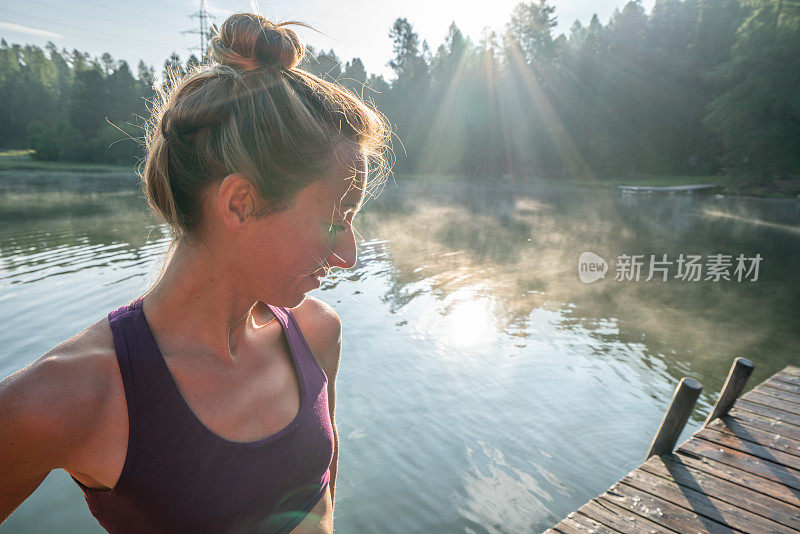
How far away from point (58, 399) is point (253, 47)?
1.03m

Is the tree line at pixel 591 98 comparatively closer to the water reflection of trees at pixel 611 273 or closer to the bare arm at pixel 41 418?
the water reflection of trees at pixel 611 273

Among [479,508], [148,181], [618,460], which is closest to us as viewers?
[148,181]

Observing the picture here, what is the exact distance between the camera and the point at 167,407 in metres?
1.21

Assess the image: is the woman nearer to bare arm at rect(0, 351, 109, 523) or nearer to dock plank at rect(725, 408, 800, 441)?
bare arm at rect(0, 351, 109, 523)

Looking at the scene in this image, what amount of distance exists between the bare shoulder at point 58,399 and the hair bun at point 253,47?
2.79ft

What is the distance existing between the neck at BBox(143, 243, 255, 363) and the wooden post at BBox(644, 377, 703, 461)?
16.7 ft

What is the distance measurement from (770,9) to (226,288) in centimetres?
5322

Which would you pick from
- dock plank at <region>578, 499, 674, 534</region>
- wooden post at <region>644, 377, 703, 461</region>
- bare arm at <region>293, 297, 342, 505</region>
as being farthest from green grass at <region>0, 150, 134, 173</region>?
bare arm at <region>293, 297, 342, 505</region>

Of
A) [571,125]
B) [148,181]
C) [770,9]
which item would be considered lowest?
[148,181]

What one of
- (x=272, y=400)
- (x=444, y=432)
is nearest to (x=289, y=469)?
(x=272, y=400)

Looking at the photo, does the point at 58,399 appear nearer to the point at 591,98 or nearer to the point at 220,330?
the point at 220,330

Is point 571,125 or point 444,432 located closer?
point 444,432

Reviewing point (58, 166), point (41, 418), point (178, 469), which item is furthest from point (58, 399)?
point (58, 166)

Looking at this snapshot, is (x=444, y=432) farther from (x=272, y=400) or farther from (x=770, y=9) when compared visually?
(x=770, y=9)
